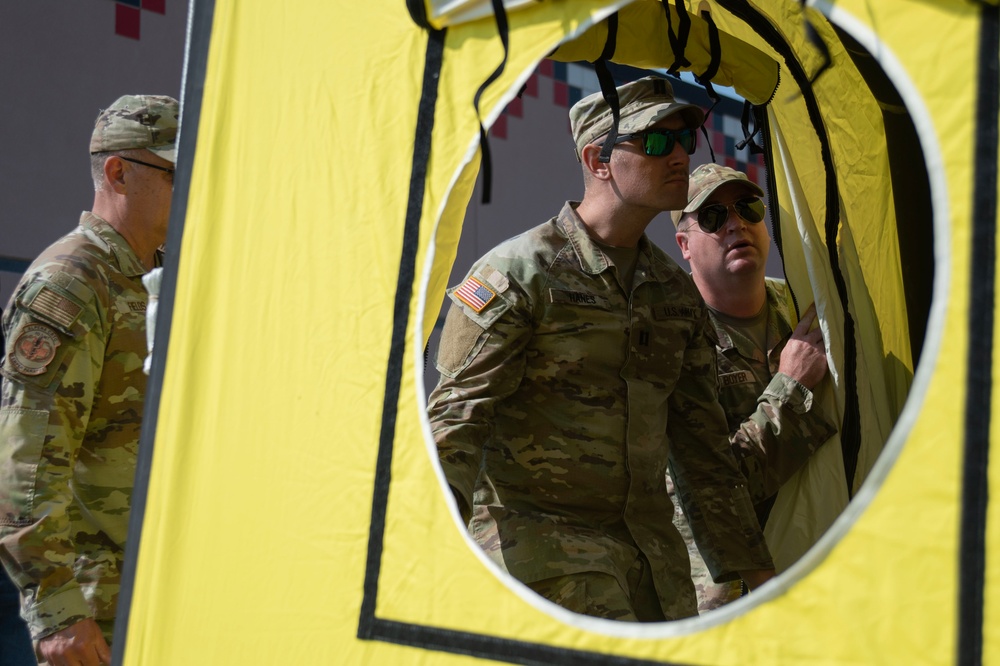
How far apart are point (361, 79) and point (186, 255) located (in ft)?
1.44

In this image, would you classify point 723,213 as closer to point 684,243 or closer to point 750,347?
point 684,243

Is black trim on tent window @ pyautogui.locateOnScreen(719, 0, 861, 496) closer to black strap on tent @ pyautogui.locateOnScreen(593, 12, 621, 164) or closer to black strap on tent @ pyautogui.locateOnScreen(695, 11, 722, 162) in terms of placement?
black strap on tent @ pyautogui.locateOnScreen(695, 11, 722, 162)

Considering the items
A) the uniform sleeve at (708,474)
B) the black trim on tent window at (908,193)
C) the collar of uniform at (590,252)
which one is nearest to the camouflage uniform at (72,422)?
the collar of uniform at (590,252)

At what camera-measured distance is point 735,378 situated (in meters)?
3.08

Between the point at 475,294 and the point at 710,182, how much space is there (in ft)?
3.84

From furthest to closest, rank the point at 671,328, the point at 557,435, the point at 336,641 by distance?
the point at 671,328
the point at 557,435
the point at 336,641

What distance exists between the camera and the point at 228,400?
180 cm

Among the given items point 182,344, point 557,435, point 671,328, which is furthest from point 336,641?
point 671,328

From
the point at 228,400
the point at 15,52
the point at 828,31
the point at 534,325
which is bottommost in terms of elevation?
the point at 228,400

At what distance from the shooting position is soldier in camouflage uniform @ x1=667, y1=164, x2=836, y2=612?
2.82 metres

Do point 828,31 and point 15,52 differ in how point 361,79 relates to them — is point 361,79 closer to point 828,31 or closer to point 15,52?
point 828,31

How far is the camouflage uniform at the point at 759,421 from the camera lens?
9.18 ft

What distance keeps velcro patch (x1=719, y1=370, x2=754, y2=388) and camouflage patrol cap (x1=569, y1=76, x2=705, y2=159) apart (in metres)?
0.77

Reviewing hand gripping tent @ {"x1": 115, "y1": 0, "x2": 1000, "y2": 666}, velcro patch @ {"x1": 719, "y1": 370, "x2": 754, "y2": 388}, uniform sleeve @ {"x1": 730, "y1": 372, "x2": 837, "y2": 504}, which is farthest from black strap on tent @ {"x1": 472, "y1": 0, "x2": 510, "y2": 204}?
velcro patch @ {"x1": 719, "y1": 370, "x2": 754, "y2": 388}
